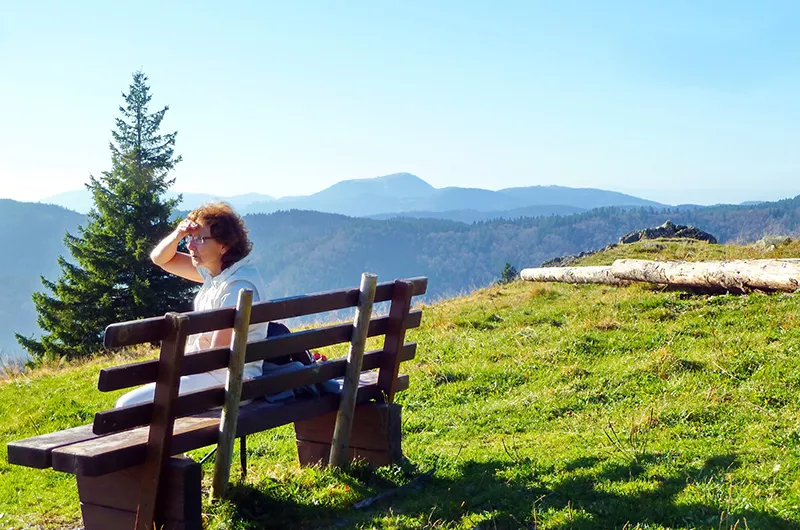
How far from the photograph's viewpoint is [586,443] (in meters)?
6.96

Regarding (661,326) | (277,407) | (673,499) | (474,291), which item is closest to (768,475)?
(673,499)

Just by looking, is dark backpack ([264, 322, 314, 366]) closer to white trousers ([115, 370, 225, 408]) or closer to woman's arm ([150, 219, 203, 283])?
white trousers ([115, 370, 225, 408])

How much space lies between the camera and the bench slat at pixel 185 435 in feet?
15.0

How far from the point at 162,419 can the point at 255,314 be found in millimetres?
939

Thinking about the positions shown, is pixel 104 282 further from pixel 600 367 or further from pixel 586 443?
pixel 586 443

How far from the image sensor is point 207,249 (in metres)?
5.87

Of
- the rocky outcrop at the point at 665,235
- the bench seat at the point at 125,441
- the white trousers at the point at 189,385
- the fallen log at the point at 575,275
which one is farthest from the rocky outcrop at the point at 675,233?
the white trousers at the point at 189,385

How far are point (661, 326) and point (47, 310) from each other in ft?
103

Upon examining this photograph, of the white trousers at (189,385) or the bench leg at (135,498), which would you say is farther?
the white trousers at (189,385)

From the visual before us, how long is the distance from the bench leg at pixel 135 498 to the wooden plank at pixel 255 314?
2.87 feet

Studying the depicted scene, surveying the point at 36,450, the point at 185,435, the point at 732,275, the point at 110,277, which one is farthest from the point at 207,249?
the point at 110,277

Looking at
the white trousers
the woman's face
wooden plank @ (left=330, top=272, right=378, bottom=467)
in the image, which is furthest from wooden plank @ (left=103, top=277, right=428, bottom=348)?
the woman's face

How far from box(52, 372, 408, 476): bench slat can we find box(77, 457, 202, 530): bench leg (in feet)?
0.59

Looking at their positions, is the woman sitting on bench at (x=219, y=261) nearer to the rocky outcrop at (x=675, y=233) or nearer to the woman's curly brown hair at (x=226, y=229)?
the woman's curly brown hair at (x=226, y=229)
